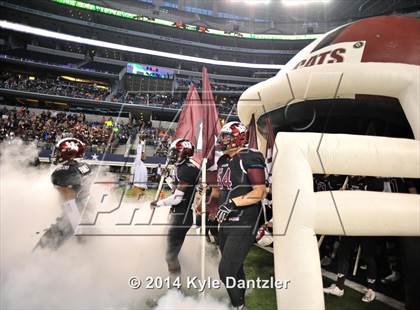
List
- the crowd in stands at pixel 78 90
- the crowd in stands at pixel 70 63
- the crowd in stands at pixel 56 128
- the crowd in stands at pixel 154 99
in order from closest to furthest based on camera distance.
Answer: the crowd in stands at pixel 56 128, the crowd in stands at pixel 78 90, the crowd in stands at pixel 70 63, the crowd in stands at pixel 154 99

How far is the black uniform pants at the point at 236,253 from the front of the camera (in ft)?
9.69

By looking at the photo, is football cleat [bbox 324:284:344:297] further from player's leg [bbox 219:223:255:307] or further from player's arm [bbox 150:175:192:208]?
player's arm [bbox 150:175:192:208]

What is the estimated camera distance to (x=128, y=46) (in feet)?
112

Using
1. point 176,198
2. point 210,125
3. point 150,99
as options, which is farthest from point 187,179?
point 150,99

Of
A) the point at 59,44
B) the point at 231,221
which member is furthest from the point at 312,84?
the point at 59,44

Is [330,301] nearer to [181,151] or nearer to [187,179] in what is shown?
[187,179]

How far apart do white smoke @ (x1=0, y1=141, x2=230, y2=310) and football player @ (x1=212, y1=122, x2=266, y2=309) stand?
0.67m

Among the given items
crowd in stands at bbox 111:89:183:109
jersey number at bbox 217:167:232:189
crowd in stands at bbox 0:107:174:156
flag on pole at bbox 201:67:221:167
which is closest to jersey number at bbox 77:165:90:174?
jersey number at bbox 217:167:232:189

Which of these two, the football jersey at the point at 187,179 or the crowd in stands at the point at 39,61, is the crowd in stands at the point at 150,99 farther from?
the football jersey at the point at 187,179

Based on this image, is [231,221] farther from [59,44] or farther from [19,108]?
[59,44]

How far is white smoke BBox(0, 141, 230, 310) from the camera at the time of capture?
332cm

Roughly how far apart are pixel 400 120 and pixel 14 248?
5.55 meters

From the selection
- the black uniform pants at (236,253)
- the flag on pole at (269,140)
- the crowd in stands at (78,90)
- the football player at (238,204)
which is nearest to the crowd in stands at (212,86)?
the crowd in stands at (78,90)

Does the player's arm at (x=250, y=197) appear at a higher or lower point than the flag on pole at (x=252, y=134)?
lower
